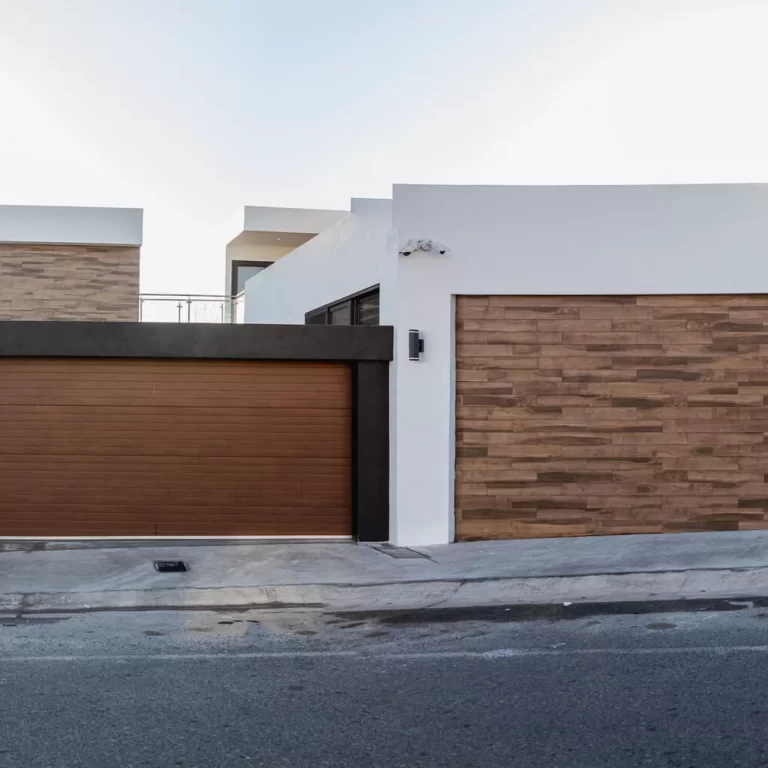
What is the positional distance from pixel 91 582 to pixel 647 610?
5.05 metres

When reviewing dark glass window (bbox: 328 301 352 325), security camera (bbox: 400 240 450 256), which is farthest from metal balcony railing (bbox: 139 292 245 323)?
security camera (bbox: 400 240 450 256)

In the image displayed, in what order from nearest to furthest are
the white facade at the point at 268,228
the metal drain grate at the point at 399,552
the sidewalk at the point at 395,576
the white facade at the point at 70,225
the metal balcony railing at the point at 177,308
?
the sidewalk at the point at 395,576 < the metal drain grate at the point at 399,552 < the metal balcony railing at the point at 177,308 < the white facade at the point at 70,225 < the white facade at the point at 268,228

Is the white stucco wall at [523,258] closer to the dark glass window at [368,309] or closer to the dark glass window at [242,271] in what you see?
the dark glass window at [368,309]

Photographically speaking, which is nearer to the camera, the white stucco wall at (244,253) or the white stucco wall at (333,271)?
the white stucco wall at (333,271)

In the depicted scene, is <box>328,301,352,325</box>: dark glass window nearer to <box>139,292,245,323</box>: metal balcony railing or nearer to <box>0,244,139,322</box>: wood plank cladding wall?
<box>139,292,245,323</box>: metal balcony railing

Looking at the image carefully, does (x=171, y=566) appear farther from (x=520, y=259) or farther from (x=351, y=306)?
(x=351, y=306)

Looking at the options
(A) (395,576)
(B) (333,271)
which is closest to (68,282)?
(B) (333,271)

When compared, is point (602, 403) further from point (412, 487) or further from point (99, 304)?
point (99, 304)

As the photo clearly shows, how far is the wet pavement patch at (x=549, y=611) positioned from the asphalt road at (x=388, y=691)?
61mm

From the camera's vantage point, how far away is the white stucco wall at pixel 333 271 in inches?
486

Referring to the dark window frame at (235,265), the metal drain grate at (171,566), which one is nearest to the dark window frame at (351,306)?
the metal drain grate at (171,566)

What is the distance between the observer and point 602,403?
11.7 m

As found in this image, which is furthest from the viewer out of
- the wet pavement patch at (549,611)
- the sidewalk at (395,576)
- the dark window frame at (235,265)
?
the dark window frame at (235,265)

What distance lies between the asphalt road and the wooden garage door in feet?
12.5
